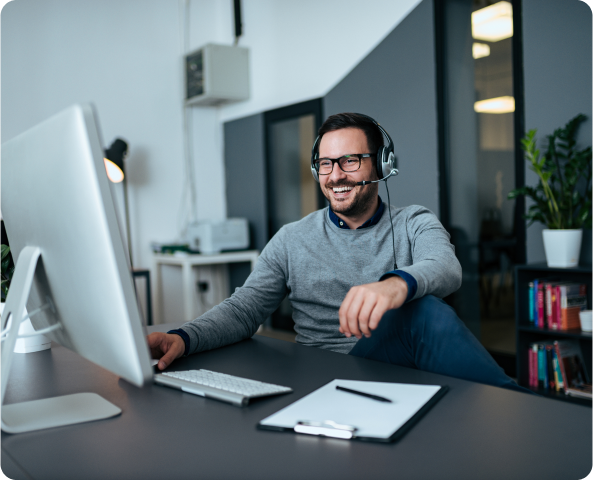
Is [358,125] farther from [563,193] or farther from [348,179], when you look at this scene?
[563,193]

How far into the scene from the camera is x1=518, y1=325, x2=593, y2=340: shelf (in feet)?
7.36

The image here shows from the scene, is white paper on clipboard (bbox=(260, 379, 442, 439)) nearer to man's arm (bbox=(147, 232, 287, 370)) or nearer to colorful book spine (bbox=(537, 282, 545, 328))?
man's arm (bbox=(147, 232, 287, 370))

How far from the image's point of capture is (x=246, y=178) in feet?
15.1

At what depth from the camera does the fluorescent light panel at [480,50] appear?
2.93 metres

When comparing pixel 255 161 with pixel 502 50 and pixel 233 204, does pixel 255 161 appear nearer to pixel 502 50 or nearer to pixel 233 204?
pixel 233 204

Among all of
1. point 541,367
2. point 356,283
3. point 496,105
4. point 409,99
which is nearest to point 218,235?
point 409,99

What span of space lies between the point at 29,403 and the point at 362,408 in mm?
522

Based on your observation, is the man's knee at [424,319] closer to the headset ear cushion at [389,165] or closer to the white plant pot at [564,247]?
the headset ear cushion at [389,165]

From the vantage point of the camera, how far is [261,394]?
0.80m

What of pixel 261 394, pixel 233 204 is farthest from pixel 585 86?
pixel 233 204

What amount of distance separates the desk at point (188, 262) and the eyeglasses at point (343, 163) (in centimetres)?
230

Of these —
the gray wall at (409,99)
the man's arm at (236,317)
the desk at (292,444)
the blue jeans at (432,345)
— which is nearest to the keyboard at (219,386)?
the desk at (292,444)

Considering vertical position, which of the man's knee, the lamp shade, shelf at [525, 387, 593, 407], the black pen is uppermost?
the lamp shade

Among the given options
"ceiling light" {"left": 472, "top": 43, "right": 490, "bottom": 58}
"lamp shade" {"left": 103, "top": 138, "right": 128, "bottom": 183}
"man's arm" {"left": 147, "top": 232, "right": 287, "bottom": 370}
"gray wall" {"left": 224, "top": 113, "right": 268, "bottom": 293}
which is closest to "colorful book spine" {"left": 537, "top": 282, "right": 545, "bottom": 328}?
"ceiling light" {"left": 472, "top": 43, "right": 490, "bottom": 58}
